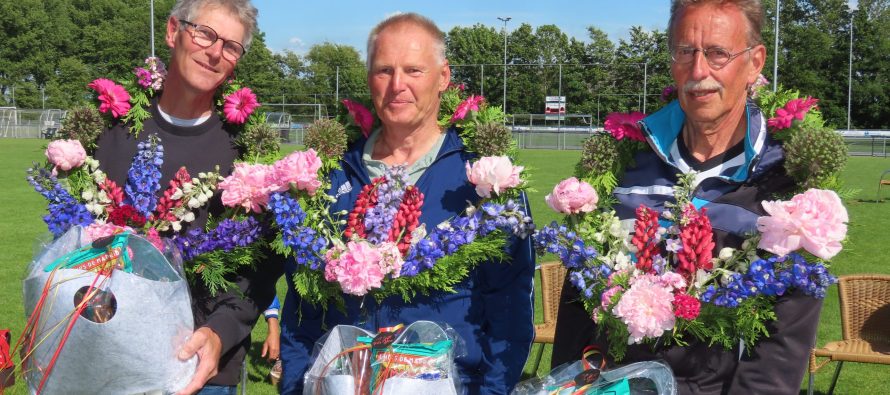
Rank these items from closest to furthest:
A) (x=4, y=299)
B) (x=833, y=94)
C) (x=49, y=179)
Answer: (x=49, y=179) → (x=4, y=299) → (x=833, y=94)

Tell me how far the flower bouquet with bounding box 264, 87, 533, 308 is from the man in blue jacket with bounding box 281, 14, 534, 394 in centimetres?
7

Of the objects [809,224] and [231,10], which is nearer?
[809,224]

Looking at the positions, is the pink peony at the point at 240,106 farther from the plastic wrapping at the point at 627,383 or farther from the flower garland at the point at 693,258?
the plastic wrapping at the point at 627,383

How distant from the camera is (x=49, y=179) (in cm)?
351

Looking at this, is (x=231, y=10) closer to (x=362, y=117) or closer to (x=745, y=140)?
(x=362, y=117)

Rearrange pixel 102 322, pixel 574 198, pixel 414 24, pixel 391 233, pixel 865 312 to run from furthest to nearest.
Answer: pixel 865 312
pixel 414 24
pixel 391 233
pixel 574 198
pixel 102 322

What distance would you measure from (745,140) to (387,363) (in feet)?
5.23

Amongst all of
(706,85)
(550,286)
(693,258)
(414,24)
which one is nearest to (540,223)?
(550,286)

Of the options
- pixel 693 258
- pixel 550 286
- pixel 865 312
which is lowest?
pixel 865 312

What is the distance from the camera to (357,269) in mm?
2990

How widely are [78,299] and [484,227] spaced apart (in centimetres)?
146

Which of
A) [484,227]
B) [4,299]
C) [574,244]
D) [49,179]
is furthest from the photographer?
[4,299]

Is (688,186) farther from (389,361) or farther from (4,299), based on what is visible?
(4,299)

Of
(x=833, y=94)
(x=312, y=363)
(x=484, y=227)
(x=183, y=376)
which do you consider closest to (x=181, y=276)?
(x=183, y=376)
